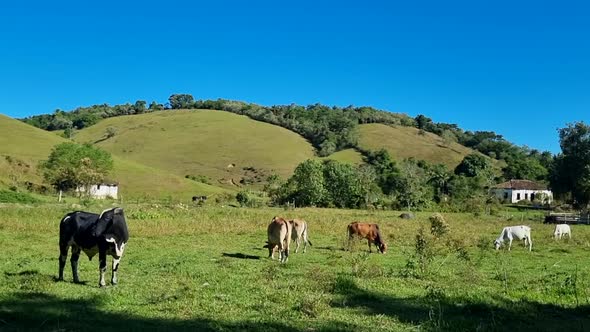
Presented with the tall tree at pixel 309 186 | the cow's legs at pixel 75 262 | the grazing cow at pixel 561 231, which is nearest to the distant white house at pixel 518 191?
the tall tree at pixel 309 186

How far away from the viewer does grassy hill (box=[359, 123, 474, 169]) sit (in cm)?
14125

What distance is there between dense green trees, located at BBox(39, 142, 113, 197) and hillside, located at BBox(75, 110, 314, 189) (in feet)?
114

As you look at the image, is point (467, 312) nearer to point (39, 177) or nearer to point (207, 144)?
point (39, 177)

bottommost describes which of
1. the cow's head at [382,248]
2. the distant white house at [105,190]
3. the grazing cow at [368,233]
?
the cow's head at [382,248]

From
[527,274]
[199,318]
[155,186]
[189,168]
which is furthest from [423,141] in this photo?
[199,318]

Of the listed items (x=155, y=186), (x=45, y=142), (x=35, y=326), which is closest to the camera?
(x=35, y=326)

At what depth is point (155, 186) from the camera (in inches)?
3814

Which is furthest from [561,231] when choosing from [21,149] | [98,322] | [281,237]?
A: [21,149]

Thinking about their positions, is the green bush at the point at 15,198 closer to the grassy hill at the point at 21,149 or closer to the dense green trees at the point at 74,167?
the grassy hill at the point at 21,149

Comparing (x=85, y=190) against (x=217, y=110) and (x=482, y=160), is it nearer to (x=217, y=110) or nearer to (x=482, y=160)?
(x=482, y=160)

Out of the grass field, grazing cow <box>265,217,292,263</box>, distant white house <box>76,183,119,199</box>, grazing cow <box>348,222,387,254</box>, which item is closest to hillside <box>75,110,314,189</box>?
distant white house <box>76,183,119,199</box>

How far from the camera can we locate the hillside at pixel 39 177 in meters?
87.1

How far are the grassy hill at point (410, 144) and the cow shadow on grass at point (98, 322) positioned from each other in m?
131

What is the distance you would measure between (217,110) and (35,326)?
175679mm
